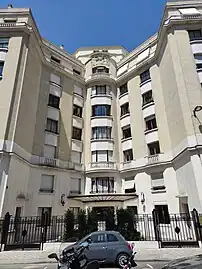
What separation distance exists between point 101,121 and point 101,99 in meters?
3.22

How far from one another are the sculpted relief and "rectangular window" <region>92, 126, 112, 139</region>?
10070 mm

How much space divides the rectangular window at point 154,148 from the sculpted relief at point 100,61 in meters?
14.3

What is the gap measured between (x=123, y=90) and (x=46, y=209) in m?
17.7

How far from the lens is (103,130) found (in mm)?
24453

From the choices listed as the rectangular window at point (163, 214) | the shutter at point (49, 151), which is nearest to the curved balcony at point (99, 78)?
the shutter at point (49, 151)

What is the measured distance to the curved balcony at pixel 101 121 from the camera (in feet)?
80.3

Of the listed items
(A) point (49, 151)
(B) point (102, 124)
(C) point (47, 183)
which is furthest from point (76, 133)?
(C) point (47, 183)

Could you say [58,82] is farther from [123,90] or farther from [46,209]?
[46,209]

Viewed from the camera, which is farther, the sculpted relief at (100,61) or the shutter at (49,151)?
the sculpted relief at (100,61)

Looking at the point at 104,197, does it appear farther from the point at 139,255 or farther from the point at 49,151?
the point at 139,255

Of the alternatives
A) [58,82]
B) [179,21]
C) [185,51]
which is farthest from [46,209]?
[179,21]

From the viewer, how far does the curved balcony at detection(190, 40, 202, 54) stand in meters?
Result: 18.9

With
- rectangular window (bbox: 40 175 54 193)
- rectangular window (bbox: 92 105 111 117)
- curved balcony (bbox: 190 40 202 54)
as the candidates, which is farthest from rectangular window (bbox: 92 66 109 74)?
rectangular window (bbox: 40 175 54 193)

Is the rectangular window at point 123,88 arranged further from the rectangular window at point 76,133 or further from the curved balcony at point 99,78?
the rectangular window at point 76,133
